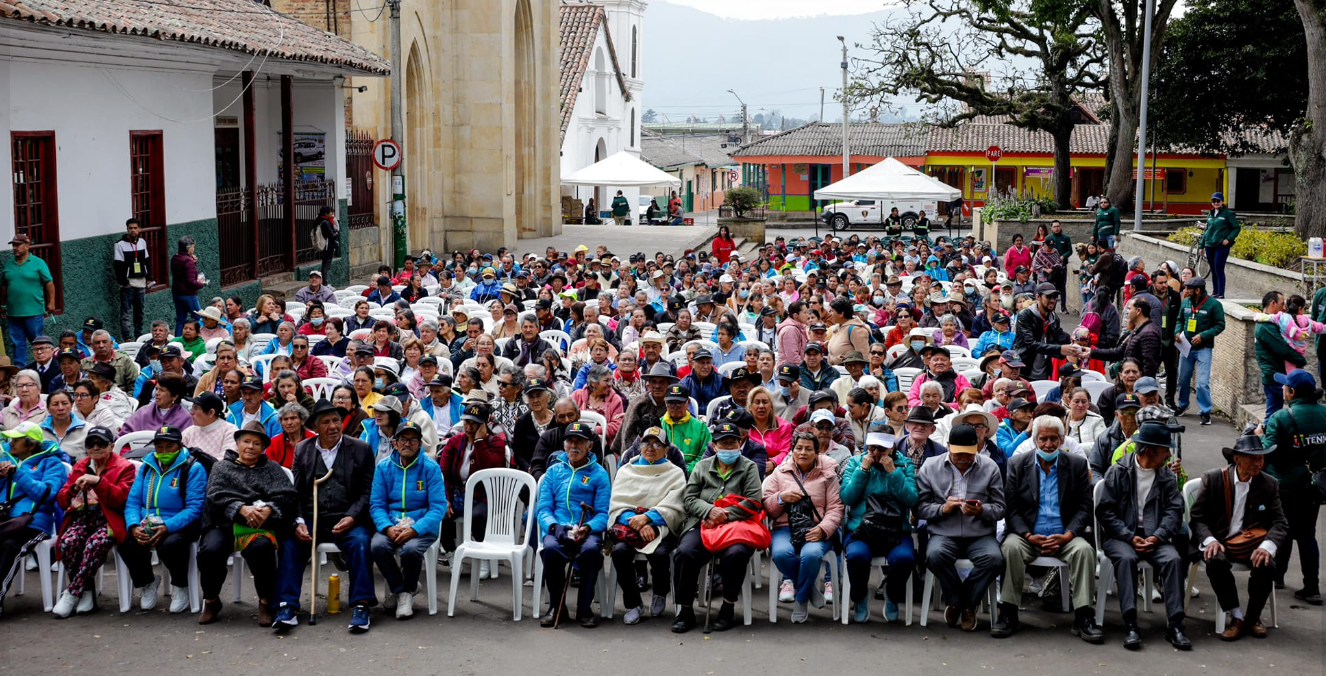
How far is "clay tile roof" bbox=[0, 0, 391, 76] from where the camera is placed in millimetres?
13000

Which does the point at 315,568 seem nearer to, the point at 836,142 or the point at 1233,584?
the point at 1233,584

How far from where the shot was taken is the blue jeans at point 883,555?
26.8 ft

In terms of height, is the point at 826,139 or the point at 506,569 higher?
the point at 826,139

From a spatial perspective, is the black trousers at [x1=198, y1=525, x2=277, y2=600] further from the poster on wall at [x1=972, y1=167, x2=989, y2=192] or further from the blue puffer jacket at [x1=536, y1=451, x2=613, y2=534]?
the poster on wall at [x1=972, y1=167, x2=989, y2=192]

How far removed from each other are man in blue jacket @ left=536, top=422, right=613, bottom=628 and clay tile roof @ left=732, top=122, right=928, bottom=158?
179 feet

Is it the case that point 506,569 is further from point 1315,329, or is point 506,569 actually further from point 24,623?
point 1315,329

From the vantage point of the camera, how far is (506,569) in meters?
9.29

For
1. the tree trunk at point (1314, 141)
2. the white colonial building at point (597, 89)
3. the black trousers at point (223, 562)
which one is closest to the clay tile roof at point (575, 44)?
the white colonial building at point (597, 89)

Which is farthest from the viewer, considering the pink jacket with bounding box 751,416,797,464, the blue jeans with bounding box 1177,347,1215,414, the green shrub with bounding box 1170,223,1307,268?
the green shrub with bounding box 1170,223,1307,268

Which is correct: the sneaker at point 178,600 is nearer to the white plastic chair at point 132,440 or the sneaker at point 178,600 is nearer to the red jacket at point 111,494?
the red jacket at point 111,494

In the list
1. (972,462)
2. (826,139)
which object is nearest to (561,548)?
(972,462)

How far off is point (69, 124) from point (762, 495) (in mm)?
10323

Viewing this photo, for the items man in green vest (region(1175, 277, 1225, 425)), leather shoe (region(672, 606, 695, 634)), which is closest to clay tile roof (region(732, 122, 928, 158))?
man in green vest (region(1175, 277, 1225, 425))

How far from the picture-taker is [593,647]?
776 centimetres
